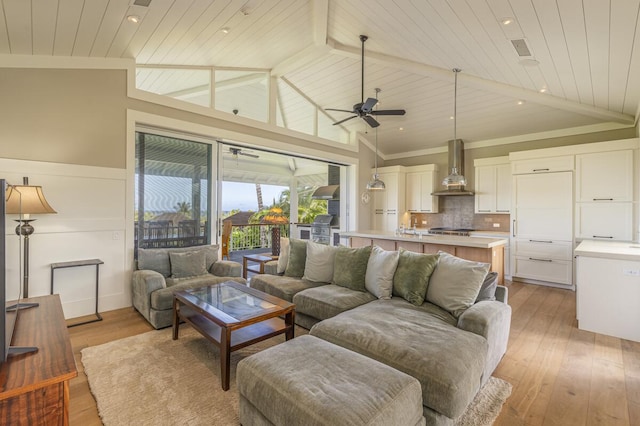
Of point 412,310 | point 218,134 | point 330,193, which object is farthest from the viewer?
point 330,193

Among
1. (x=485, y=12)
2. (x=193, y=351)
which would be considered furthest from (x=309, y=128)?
(x=193, y=351)

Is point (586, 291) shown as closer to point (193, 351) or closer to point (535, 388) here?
point (535, 388)

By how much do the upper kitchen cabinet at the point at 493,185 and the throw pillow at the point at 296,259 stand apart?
14.9ft

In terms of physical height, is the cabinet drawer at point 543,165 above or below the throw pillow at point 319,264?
above

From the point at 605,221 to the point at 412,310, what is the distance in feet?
14.8

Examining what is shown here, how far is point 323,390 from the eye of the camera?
4.85 feet

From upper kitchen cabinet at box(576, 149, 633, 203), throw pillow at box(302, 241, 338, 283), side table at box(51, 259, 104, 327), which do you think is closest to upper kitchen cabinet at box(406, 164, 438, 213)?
upper kitchen cabinet at box(576, 149, 633, 203)

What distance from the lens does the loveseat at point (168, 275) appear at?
3.32 m

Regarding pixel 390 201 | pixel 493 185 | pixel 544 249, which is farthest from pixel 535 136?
pixel 390 201

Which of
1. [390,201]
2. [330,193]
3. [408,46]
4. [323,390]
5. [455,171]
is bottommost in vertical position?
[323,390]

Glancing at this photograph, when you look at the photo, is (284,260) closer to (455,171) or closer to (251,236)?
(455,171)

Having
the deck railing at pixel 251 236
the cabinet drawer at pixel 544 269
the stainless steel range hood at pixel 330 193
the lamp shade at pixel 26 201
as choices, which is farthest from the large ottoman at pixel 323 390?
the deck railing at pixel 251 236

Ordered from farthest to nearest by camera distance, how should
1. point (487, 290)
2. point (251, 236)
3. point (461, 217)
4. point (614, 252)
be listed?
point (251, 236), point (461, 217), point (614, 252), point (487, 290)

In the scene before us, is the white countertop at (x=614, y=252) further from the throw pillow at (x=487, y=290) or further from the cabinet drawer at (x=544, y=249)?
the cabinet drawer at (x=544, y=249)
